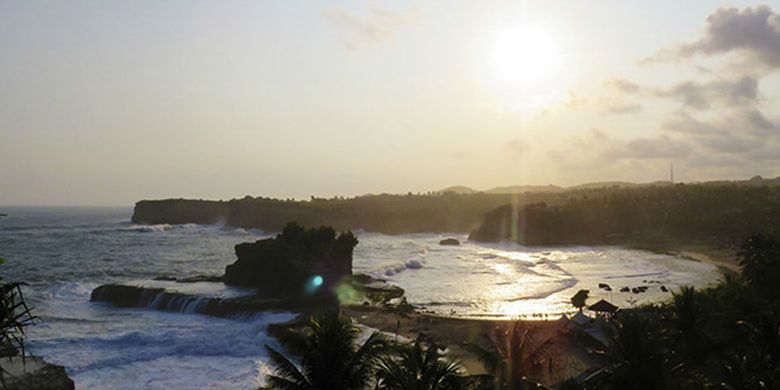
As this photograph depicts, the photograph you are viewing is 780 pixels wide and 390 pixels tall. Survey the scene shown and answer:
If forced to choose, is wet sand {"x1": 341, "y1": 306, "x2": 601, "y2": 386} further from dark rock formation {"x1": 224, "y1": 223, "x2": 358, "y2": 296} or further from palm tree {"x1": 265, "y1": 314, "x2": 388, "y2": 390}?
palm tree {"x1": 265, "y1": 314, "x2": 388, "y2": 390}

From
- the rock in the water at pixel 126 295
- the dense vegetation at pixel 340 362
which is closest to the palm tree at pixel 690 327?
the dense vegetation at pixel 340 362

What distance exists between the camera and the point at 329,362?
2255cm

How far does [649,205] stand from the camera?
186750 millimetres

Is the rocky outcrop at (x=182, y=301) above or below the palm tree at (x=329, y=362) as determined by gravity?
below

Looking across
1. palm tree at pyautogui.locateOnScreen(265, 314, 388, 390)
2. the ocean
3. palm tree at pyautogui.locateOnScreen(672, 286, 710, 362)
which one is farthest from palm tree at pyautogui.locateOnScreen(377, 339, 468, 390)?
palm tree at pyautogui.locateOnScreen(672, 286, 710, 362)

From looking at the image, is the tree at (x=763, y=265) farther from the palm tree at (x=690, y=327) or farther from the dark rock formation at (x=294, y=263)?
the dark rock formation at (x=294, y=263)

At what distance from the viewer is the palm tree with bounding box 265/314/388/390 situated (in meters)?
22.5

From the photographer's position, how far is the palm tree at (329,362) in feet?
73.9

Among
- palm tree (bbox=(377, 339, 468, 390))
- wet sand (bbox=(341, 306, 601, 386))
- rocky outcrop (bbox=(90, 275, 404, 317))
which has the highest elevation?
palm tree (bbox=(377, 339, 468, 390))

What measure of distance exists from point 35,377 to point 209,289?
32.9 m

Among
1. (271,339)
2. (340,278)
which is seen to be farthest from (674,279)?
(271,339)

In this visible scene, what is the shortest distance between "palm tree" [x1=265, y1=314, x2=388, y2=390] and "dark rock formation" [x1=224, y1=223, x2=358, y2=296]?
43.4m

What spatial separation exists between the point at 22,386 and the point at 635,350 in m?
30.9

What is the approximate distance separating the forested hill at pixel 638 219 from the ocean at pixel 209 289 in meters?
16.9
